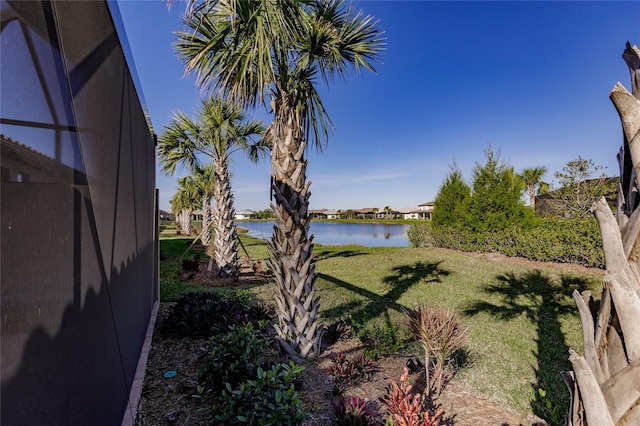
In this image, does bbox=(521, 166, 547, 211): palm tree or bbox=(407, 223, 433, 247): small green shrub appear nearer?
bbox=(407, 223, 433, 247): small green shrub

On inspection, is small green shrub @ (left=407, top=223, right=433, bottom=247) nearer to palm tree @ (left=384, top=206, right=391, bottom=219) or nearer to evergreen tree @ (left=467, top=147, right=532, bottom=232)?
evergreen tree @ (left=467, top=147, right=532, bottom=232)

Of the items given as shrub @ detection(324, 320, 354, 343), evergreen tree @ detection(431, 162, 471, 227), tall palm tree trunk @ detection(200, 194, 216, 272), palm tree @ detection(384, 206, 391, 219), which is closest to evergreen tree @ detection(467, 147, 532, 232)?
evergreen tree @ detection(431, 162, 471, 227)

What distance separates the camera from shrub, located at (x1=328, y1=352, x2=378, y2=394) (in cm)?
321

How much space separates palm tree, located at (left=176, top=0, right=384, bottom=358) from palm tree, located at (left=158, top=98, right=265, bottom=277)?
5547 mm

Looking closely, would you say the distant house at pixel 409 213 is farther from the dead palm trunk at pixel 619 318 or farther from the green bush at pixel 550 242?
the dead palm trunk at pixel 619 318

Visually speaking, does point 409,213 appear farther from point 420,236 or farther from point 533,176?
point 420,236

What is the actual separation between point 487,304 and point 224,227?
27.4 ft

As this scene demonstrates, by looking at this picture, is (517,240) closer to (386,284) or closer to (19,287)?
(386,284)

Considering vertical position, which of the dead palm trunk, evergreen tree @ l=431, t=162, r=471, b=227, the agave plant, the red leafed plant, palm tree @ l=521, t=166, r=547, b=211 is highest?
palm tree @ l=521, t=166, r=547, b=211

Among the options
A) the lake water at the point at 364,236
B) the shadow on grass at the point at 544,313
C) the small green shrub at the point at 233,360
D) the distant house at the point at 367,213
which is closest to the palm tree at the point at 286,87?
the small green shrub at the point at 233,360

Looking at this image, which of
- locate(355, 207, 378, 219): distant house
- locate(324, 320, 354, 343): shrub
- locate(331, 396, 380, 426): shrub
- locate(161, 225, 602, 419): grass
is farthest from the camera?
locate(355, 207, 378, 219): distant house

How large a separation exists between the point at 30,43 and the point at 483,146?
17325 millimetres

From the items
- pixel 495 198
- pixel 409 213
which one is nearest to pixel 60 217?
pixel 495 198

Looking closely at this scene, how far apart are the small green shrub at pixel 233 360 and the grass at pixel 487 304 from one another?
2.29m
